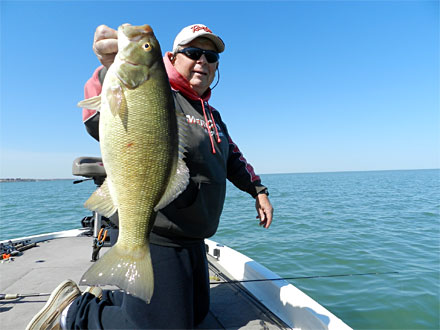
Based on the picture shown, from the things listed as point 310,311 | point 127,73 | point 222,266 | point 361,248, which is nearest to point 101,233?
point 222,266

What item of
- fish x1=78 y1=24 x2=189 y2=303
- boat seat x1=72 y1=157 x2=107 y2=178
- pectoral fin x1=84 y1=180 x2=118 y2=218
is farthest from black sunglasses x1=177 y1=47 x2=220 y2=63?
pectoral fin x1=84 y1=180 x2=118 y2=218

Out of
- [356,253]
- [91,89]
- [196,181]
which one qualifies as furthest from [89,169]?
[356,253]

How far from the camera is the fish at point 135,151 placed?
1.47 m

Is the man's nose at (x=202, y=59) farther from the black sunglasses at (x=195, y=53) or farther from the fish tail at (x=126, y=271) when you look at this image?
the fish tail at (x=126, y=271)

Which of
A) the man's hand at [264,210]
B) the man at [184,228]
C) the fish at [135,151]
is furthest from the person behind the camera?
the man's hand at [264,210]

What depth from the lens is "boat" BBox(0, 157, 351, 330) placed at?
9.14ft

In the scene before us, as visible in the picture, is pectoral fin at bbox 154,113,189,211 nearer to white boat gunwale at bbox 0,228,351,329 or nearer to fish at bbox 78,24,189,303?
fish at bbox 78,24,189,303

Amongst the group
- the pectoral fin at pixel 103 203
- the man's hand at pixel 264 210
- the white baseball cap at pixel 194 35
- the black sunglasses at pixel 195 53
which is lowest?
the man's hand at pixel 264 210

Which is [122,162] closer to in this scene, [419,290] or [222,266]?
[222,266]

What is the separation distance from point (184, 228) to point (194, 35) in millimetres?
1650

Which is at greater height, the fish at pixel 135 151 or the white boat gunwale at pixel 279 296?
the fish at pixel 135 151

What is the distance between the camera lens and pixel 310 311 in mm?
2791

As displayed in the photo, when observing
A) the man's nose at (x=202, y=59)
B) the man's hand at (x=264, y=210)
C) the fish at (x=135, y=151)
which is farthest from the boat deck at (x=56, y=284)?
the man's nose at (x=202, y=59)

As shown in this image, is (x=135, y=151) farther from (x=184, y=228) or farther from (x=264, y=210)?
(x=264, y=210)
